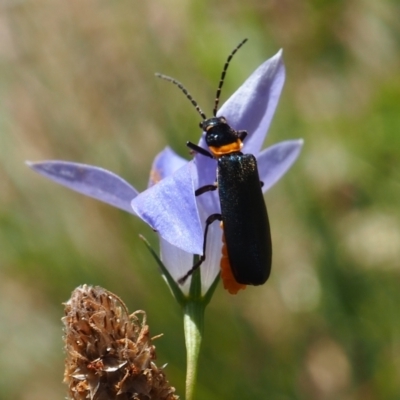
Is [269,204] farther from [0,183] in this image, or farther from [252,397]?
[0,183]

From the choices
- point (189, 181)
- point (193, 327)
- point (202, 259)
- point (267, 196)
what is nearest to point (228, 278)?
point (202, 259)

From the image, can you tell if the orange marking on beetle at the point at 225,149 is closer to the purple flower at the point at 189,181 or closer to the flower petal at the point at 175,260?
the purple flower at the point at 189,181

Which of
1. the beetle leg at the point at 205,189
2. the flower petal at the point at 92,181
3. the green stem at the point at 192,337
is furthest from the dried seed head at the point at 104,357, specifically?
the beetle leg at the point at 205,189

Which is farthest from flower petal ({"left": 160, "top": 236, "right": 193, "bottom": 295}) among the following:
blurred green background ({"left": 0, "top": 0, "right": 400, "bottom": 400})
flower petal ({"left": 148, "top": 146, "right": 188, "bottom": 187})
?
blurred green background ({"left": 0, "top": 0, "right": 400, "bottom": 400})

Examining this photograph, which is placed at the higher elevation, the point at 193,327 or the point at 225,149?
the point at 225,149

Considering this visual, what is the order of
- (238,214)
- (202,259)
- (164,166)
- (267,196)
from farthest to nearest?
(267,196) → (164,166) → (238,214) → (202,259)

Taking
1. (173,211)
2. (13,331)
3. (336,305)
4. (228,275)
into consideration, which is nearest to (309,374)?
(336,305)

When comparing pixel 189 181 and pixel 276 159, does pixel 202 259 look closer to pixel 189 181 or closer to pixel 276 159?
pixel 189 181
